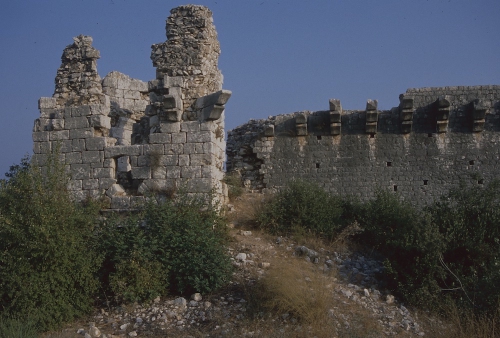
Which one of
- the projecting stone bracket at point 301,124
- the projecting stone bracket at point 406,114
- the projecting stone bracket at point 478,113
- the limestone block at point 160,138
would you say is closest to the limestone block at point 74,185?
the limestone block at point 160,138

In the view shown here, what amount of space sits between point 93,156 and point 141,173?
94 centimetres

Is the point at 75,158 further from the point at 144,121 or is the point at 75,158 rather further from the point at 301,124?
the point at 301,124

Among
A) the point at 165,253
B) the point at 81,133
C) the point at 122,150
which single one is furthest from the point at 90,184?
the point at 165,253

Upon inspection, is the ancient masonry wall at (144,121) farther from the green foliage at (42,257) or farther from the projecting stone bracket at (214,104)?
the green foliage at (42,257)

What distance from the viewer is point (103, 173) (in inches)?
391

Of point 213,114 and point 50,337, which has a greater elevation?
point 213,114

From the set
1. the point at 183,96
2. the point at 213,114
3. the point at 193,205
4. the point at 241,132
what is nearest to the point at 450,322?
the point at 193,205

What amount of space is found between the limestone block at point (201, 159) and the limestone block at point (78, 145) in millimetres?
1957

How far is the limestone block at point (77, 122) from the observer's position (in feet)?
33.1

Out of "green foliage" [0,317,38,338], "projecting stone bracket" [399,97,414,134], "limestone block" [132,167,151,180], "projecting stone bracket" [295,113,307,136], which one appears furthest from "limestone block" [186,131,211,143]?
"projecting stone bracket" [399,97,414,134]

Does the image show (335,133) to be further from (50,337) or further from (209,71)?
(50,337)

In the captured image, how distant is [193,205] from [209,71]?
284 cm

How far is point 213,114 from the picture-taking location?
9625 millimetres

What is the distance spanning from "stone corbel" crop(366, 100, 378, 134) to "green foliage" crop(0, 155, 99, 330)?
Result: 9094 mm
